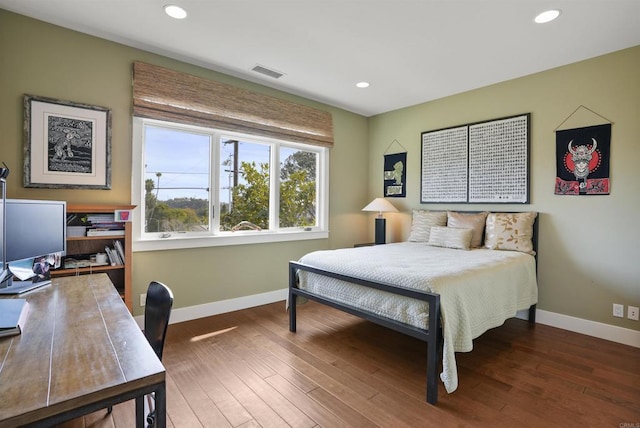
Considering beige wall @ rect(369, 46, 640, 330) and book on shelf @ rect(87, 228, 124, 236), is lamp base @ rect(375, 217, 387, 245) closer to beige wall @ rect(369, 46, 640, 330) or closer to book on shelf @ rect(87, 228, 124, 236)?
Answer: beige wall @ rect(369, 46, 640, 330)

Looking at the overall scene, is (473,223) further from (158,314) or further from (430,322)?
(158,314)

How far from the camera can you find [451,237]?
358 cm

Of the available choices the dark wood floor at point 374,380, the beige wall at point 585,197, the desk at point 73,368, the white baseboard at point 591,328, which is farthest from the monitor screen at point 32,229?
the white baseboard at point 591,328

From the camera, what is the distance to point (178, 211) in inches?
132

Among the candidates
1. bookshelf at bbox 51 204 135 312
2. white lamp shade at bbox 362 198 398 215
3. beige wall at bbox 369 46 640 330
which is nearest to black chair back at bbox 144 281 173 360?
bookshelf at bbox 51 204 135 312

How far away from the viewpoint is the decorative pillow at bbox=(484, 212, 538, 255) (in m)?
3.32

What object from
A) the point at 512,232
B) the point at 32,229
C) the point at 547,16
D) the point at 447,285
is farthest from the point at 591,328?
the point at 32,229

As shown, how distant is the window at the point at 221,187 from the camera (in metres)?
3.16

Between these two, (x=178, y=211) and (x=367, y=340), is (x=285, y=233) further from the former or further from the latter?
(x=367, y=340)

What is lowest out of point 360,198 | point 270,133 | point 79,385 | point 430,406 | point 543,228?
point 430,406

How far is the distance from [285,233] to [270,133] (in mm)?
1232

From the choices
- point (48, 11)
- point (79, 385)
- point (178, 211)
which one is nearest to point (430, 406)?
point (79, 385)

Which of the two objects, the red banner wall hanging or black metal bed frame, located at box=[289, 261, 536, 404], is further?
the red banner wall hanging

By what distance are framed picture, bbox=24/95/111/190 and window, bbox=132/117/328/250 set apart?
273mm
